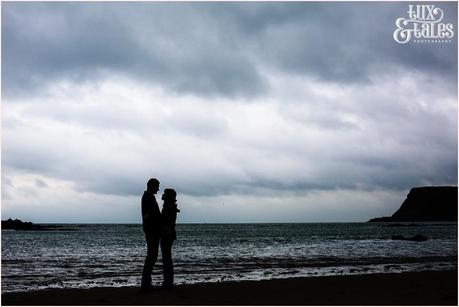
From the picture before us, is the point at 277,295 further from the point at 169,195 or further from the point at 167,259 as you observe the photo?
the point at 169,195

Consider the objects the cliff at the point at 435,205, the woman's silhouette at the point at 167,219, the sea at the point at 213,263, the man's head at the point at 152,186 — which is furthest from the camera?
the cliff at the point at 435,205

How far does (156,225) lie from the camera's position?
9.48m

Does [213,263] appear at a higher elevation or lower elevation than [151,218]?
lower

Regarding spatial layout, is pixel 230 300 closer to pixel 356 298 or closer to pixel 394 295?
pixel 356 298

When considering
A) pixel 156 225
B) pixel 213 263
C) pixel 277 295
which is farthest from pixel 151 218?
pixel 213 263

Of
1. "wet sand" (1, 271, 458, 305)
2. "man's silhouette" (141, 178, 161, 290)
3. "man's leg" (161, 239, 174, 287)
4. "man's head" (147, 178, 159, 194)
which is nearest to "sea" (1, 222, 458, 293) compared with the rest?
"wet sand" (1, 271, 458, 305)

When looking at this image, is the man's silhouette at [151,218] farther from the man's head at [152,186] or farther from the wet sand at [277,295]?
the wet sand at [277,295]

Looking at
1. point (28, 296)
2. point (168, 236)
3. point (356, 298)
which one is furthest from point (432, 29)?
point (28, 296)

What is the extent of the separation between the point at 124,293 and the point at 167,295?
1262 millimetres

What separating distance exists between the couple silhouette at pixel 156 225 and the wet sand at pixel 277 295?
1.82ft

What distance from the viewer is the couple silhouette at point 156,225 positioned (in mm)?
9344

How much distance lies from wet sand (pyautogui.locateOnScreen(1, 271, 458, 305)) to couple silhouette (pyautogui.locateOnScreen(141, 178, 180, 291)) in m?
0.55

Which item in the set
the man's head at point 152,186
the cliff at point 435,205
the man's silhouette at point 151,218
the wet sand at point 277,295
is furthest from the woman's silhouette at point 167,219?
the cliff at point 435,205

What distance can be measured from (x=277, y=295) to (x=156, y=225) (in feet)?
9.58
